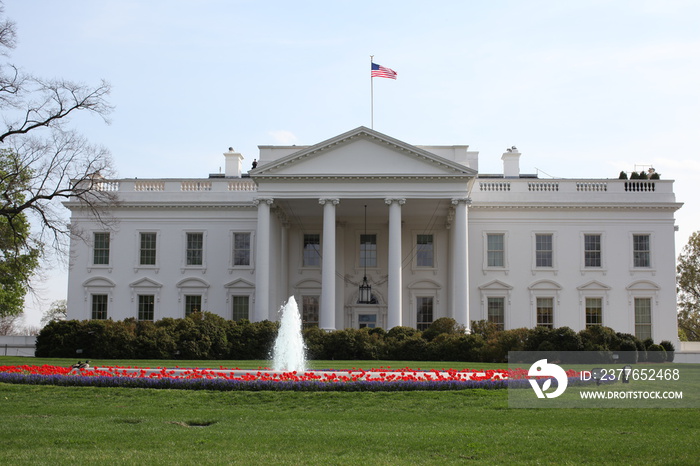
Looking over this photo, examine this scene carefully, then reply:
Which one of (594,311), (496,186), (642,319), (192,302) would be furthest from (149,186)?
(642,319)

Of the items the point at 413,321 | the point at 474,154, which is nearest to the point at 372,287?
the point at 413,321

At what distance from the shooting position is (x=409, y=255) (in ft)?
150

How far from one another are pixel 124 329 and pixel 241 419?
20551mm

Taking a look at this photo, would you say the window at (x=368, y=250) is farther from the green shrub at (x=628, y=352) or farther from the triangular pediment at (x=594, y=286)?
the green shrub at (x=628, y=352)

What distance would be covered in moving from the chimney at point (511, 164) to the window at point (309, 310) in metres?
15.9

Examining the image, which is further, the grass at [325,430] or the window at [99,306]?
the window at [99,306]

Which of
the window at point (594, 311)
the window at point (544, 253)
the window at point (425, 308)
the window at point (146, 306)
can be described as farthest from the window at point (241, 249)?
the window at point (594, 311)

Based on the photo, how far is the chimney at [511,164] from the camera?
51.6 m

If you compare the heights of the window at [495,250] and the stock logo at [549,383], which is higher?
the window at [495,250]

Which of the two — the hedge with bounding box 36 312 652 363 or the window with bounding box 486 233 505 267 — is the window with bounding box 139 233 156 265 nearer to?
the hedge with bounding box 36 312 652 363

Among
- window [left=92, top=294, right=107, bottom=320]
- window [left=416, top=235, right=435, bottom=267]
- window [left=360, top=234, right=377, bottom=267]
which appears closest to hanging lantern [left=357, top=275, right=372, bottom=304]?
window [left=360, top=234, right=377, bottom=267]

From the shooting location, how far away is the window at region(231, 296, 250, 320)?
45.1 metres

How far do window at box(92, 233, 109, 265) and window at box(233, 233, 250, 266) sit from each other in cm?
752

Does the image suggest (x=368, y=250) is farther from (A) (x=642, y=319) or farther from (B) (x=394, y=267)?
(A) (x=642, y=319)
